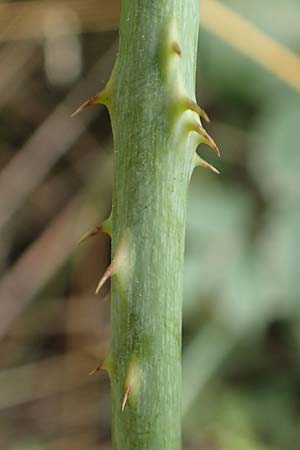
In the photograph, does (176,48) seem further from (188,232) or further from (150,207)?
(188,232)

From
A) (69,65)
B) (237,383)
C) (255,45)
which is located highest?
(69,65)

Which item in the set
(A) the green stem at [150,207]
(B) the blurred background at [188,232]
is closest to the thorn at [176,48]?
(A) the green stem at [150,207]

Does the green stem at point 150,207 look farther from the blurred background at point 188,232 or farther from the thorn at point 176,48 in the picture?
the blurred background at point 188,232

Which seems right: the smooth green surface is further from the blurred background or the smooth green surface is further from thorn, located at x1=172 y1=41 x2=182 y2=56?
the blurred background

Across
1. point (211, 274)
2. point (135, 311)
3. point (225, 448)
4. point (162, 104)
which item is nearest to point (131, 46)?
point (162, 104)

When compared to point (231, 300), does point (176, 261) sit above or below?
below

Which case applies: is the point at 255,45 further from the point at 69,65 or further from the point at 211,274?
the point at 69,65

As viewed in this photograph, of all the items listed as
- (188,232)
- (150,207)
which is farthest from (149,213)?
(188,232)
